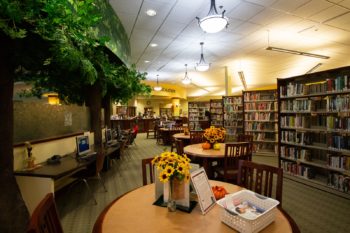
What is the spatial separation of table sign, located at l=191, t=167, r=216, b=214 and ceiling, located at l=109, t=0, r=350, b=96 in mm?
3650

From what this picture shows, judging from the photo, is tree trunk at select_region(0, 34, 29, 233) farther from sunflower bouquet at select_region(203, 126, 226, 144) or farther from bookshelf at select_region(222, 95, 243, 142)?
bookshelf at select_region(222, 95, 243, 142)

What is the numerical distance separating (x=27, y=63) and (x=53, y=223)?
2034mm

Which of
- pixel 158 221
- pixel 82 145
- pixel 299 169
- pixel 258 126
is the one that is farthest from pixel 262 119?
pixel 158 221

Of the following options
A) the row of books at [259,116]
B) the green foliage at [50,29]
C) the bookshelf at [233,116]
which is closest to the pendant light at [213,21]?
the green foliage at [50,29]

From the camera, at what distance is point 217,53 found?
7.21 m

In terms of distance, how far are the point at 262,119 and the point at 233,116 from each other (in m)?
1.27

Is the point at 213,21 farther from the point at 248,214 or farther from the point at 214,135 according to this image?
the point at 248,214

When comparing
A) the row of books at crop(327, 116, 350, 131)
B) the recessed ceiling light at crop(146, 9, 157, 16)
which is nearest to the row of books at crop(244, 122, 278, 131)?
the row of books at crop(327, 116, 350, 131)

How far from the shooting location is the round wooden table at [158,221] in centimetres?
116

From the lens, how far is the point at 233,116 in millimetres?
7645

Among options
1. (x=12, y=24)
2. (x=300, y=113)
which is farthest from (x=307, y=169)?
(x=12, y=24)

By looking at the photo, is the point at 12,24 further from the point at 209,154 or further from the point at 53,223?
the point at 209,154

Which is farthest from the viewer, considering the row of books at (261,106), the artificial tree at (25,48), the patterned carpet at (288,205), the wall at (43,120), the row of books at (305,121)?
the row of books at (261,106)

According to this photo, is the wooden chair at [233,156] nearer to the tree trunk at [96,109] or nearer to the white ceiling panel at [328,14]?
the tree trunk at [96,109]
